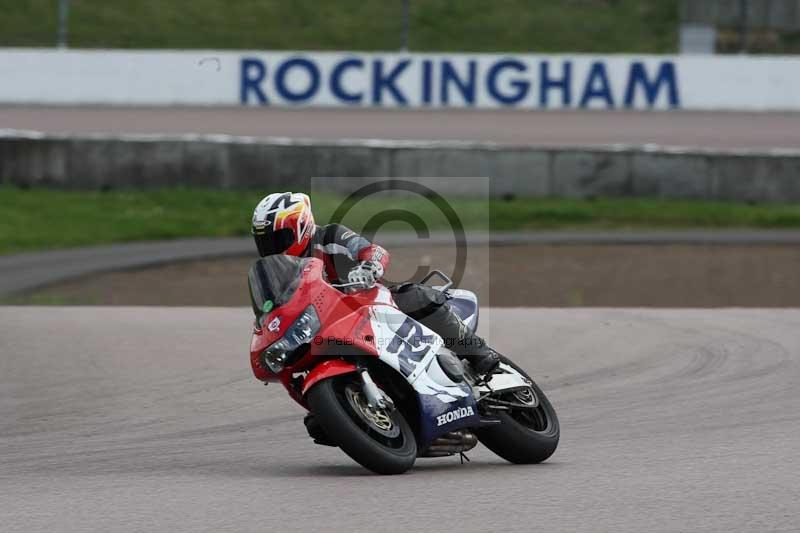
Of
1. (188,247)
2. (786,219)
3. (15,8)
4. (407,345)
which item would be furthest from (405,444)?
(15,8)

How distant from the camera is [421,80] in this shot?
1043 inches

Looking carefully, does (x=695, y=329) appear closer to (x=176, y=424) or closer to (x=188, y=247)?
(x=176, y=424)

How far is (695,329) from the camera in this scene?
10.9 meters

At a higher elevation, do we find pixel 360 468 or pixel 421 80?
pixel 421 80

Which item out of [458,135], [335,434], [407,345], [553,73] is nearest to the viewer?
[335,434]

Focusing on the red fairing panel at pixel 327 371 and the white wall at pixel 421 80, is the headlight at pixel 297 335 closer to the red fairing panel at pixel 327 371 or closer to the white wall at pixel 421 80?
the red fairing panel at pixel 327 371

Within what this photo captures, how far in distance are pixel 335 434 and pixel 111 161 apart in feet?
51.2

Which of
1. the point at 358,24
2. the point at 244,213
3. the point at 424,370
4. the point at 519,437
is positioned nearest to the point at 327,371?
the point at 424,370

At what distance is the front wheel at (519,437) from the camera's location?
639 cm

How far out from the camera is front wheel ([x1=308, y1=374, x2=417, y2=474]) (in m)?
5.62

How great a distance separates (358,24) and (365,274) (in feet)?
93.6

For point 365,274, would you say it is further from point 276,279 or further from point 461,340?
point 461,340

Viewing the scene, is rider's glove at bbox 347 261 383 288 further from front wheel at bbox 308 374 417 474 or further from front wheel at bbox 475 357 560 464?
front wheel at bbox 475 357 560 464

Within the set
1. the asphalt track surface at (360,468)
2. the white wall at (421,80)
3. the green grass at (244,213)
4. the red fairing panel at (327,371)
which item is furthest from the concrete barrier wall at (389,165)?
the red fairing panel at (327,371)
